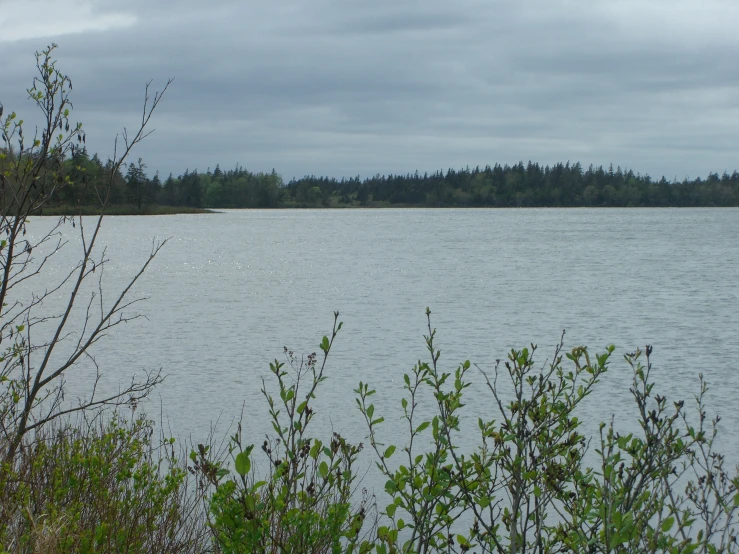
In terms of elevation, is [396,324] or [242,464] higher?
[242,464]

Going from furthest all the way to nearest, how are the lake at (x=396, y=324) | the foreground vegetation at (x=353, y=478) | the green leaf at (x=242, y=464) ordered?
the lake at (x=396, y=324) < the foreground vegetation at (x=353, y=478) < the green leaf at (x=242, y=464)

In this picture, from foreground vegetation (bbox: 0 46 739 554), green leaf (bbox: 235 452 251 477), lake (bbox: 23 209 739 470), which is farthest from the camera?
lake (bbox: 23 209 739 470)

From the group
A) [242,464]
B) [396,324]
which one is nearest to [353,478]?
[242,464]

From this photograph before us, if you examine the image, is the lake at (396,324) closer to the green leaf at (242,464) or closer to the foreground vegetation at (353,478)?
the foreground vegetation at (353,478)

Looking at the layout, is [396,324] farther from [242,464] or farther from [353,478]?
[242,464]

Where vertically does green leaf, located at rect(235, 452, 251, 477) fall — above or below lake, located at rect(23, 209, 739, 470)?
above

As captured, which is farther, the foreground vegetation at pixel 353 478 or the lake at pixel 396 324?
the lake at pixel 396 324

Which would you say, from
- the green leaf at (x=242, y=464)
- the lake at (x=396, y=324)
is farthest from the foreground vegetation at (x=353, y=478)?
the lake at (x=396, y=324)

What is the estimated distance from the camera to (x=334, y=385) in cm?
1327

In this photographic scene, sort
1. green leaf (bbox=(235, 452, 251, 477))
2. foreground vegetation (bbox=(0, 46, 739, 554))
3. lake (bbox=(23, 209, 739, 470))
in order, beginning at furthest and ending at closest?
lake (bbox=(23, 209, 739, 470)) < foreground vegetation (bbox=(0, 46, 739, 554)) < green leaf (bbox=(235, 452, 251, 477))

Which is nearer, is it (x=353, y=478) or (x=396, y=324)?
(x=353, y=478)

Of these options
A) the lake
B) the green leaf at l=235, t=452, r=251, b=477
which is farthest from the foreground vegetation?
the lake

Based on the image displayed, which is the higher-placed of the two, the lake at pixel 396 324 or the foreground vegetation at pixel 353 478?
the foreground vegetation at pixel 353 478

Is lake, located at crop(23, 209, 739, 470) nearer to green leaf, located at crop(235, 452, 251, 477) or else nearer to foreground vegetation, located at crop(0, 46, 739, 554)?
foreground vegetation, located at crop(0, 46, 739, 554)
